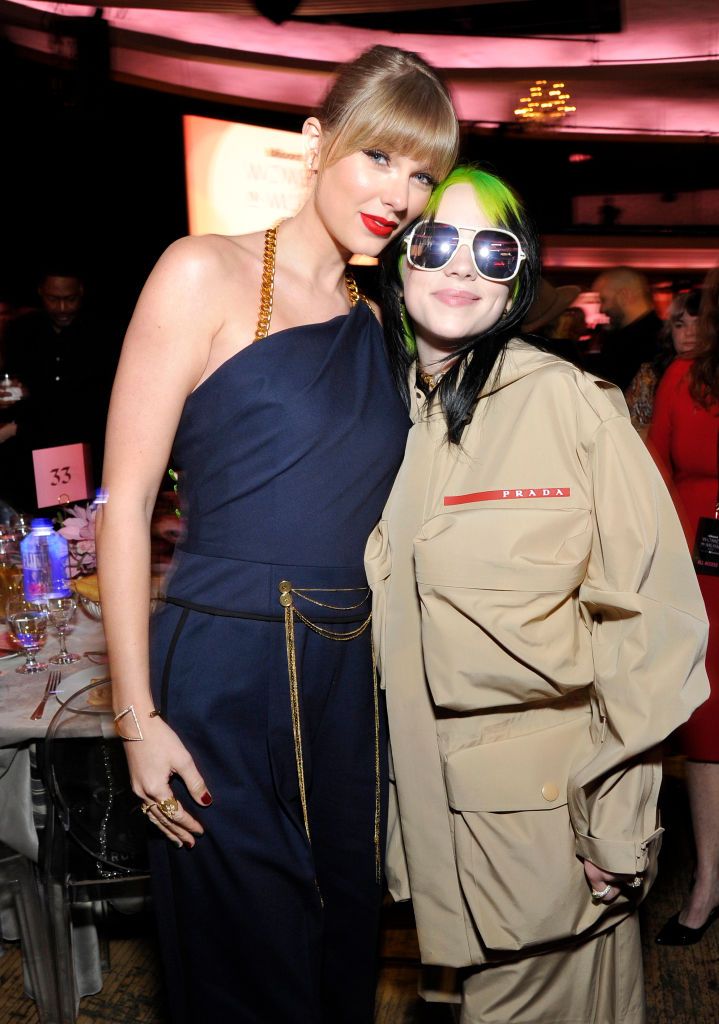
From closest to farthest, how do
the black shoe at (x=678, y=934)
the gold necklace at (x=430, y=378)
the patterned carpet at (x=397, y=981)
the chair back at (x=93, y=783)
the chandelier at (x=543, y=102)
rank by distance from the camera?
the gold necklace at (x=430, y=378), the chair back at (x=93, y=783), the patterned carpet at (x=397, y=981), the black shoe at (x=678, y=934), the chandelier at (x=543, y=102)

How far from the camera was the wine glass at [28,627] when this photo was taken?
2238 mm

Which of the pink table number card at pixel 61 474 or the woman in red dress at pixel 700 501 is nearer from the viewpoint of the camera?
the woman in red dress at pixel 700 501

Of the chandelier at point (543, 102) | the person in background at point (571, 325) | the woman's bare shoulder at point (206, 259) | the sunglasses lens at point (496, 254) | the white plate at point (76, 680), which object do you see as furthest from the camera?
the chandelier at point (543, 102)

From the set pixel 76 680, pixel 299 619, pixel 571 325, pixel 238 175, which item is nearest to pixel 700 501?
pixel 299 619

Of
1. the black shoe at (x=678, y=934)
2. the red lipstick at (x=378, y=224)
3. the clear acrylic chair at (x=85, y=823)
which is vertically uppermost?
the red lipstick at (x=378, y=224)

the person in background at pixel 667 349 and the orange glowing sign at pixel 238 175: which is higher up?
the orange glowing sign at pixel 238 175

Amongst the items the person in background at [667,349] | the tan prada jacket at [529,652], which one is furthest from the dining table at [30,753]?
the person in background at [667,349]

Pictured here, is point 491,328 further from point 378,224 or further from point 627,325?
point 627,325

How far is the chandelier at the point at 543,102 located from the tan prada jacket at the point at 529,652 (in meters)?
6.86

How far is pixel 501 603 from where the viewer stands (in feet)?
4.53

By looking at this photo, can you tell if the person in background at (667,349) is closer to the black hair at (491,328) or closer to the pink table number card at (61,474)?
the pink table number card at (61,474)

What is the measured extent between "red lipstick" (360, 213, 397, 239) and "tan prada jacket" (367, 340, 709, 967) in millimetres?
275

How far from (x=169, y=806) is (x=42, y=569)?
1164mm

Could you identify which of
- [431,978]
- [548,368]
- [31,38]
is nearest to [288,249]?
[548,368]
